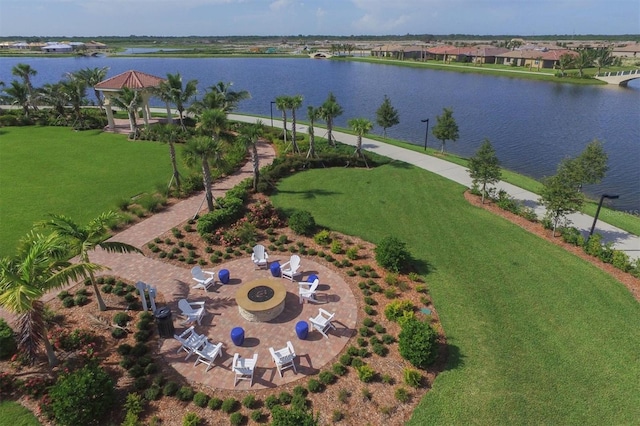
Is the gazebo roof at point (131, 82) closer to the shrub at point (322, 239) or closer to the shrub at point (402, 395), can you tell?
the shrub at point (322, 239)

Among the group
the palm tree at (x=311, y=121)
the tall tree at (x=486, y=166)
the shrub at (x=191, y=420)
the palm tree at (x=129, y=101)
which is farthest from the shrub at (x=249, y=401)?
the palm tree at (x=129, y=101)

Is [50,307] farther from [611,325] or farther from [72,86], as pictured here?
[72,86]

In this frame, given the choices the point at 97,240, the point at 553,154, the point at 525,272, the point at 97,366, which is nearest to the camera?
the point at 97,366

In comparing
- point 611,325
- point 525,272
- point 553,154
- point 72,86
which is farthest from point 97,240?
point 553,154

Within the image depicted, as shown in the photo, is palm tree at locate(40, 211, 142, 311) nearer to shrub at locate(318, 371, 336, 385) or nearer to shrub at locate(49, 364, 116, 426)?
shrub at locate(49, 364, 116, 426)

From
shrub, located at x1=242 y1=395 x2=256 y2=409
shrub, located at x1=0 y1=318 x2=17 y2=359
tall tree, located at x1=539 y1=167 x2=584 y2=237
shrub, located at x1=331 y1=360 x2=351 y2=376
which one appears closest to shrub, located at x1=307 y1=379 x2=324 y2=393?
shrub, located at x1=331 y1=360 x2=351 y2=376
